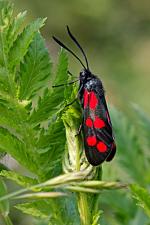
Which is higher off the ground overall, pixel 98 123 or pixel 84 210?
pixel 98 123

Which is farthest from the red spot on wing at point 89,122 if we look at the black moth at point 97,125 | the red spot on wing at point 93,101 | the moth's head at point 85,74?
the moth's head at point 85,74

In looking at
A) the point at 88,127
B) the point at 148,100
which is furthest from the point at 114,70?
the point at 88,127

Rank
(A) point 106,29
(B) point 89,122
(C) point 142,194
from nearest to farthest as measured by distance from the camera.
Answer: (C) point 142,194, (B) point 89,122, (A) point 106,29

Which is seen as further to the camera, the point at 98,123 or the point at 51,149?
the point at 98,123

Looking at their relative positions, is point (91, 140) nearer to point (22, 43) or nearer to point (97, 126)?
point (97, 126)

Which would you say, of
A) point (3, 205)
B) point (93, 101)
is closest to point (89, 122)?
point (93, 101)

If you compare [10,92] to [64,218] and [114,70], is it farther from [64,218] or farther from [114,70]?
[114,70]

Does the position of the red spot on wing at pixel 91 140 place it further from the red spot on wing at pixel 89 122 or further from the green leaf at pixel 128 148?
the green leaf at pixel 128 148
